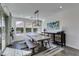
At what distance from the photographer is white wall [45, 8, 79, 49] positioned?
3.40 meters

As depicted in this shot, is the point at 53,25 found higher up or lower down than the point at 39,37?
higher up

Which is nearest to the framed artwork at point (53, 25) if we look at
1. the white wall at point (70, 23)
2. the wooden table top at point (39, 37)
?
the white wall at point (70, 23)

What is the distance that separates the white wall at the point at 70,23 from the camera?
134 inches

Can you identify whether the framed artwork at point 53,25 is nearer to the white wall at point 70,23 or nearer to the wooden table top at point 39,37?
the white wall at point 70,23

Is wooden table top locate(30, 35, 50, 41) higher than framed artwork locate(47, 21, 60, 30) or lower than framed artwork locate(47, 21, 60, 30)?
lower

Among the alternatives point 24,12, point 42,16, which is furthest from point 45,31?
point 24,12

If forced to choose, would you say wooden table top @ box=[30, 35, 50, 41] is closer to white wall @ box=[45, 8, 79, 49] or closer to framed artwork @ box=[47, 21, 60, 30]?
→ framed artwork @ box=[47, 21, 60, 30]

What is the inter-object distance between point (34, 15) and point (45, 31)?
74cm

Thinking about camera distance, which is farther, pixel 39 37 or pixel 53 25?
pixel 53 25

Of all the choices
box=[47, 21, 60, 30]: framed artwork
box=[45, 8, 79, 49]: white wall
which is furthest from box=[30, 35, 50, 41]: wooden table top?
box=[45, 8, 79, 49]: white wall

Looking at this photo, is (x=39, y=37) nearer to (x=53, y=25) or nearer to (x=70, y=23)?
(x=53, y=25)

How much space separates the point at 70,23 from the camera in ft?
11.9

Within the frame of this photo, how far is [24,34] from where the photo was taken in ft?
9.46

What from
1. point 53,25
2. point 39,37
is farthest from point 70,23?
point 39,37
